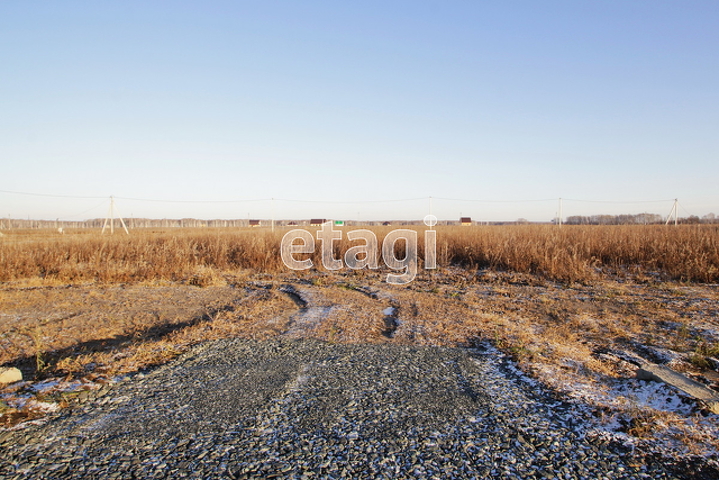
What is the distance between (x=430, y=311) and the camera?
6242mm

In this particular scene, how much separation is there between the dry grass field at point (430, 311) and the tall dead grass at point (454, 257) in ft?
0.17

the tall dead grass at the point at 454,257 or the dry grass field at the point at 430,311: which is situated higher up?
the tall dead grass at the point at 454,257

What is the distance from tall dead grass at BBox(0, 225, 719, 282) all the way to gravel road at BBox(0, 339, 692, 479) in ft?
24.6

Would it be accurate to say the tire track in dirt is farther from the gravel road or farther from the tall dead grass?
the tall dead grass

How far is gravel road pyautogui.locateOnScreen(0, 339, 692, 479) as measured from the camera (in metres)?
2.12

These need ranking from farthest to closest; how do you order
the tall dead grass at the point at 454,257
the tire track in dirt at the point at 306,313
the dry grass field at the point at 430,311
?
the tall dead grass at the point at 454,257, the tire track in dirt at the point at 306,313, the dry grass field at the point at 430,311

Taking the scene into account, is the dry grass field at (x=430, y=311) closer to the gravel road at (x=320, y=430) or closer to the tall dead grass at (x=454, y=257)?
the tall dead grass at (x=454, y=257)

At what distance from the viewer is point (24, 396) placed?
3018 mm

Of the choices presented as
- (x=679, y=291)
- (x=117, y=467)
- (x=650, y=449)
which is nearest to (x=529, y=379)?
(x=650, y=449)

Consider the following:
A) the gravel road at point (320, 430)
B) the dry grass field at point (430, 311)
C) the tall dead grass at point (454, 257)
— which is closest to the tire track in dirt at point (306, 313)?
the dry grass field at point (430, 311)

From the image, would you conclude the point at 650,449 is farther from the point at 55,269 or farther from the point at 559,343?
the point at 55,269


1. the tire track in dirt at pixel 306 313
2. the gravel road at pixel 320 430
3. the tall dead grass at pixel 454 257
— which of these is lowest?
the tire track in dirt at pixel 306 313

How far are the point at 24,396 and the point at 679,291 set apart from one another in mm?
9898

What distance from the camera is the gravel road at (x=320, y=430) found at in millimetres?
2117
